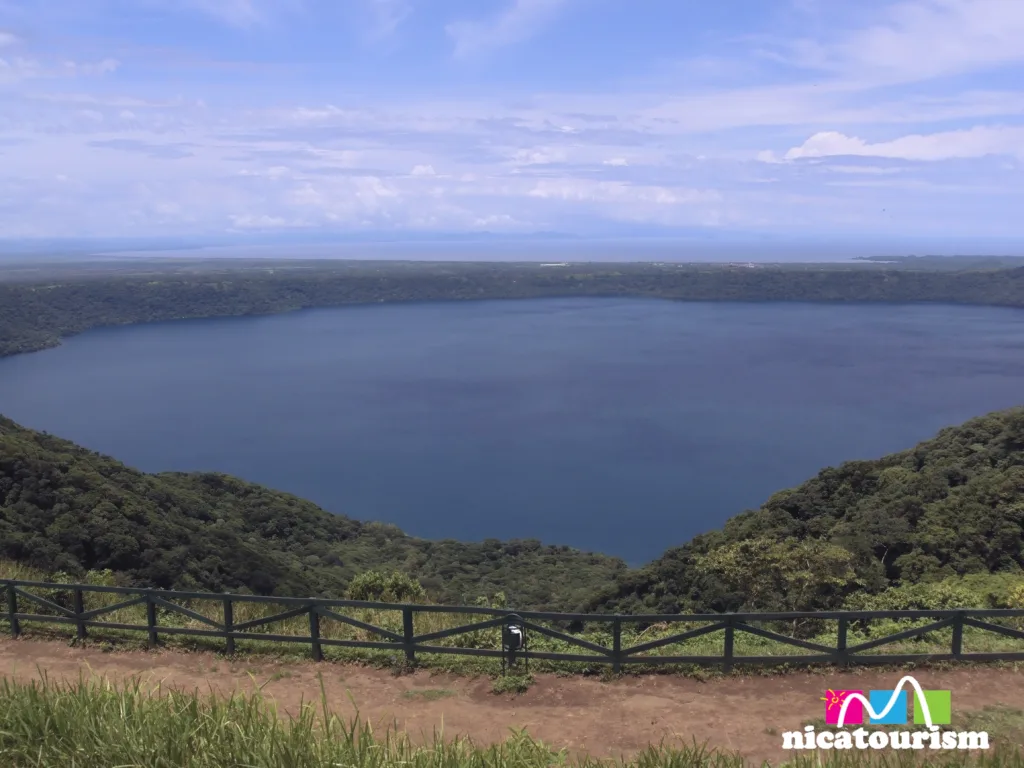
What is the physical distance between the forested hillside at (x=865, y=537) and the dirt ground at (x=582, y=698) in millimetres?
6434

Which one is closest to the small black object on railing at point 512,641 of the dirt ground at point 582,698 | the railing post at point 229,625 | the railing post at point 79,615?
the dirt ground at point 582,698

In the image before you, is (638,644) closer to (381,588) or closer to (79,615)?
(79,615)

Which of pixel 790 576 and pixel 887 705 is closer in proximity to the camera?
pixel 887 705

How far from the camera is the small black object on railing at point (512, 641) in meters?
8.41

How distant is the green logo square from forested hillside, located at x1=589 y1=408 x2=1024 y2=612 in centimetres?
649

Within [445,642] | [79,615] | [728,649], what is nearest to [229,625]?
[79,615]

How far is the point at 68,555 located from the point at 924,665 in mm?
21055

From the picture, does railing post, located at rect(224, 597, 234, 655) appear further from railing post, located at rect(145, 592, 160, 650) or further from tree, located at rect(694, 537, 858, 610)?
tree, located at rect(694, 537, 858, 610)

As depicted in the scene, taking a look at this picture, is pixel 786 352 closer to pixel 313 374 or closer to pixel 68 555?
pixel 313 374

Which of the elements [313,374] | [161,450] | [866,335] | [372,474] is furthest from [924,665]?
[866,335]

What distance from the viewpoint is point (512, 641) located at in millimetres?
8422

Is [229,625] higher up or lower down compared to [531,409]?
higher up

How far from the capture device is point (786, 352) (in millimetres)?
120750

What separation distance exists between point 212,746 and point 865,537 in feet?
65.2
